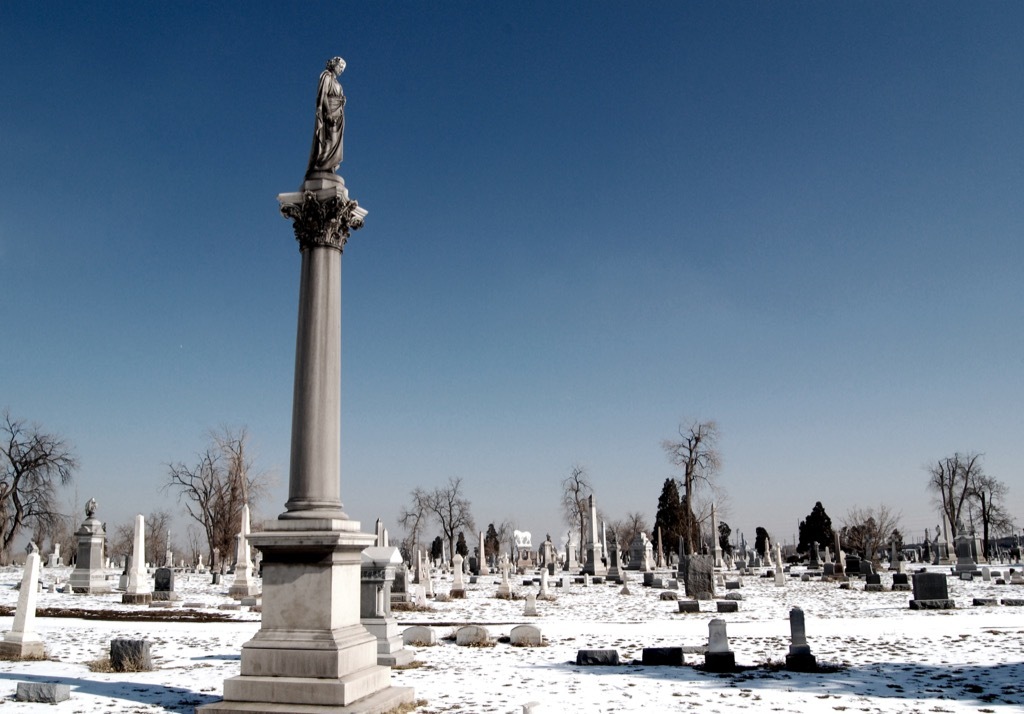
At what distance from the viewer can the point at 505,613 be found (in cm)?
2320

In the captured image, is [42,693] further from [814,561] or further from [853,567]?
[814,561]

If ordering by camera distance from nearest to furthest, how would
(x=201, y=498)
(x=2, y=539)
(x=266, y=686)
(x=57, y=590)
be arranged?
(x=266, y=686)
(x=57, y=590)
(x=2, y=539)
(x=201, y=498)

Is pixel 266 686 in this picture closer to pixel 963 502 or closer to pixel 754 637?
pixel 754 637

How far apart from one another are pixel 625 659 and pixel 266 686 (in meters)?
6.68

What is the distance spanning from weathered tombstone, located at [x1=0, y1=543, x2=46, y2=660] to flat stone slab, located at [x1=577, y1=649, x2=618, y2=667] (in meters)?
8.62

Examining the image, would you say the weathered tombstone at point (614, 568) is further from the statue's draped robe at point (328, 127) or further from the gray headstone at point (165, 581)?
the statue's draped robe at point (328, 127)

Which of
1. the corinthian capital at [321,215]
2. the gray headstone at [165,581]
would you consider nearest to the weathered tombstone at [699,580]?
the gray headstone at [165,581]

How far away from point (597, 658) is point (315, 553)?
564 centimetres

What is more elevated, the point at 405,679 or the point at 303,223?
the point at 303,223

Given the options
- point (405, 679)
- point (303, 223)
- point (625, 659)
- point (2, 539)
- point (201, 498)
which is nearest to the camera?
point (303, 223)

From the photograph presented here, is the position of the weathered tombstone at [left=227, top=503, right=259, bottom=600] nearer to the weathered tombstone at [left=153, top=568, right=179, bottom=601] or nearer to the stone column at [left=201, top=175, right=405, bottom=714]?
the weathered tombstone at [left=153, top=568, right=179, bottom=601]

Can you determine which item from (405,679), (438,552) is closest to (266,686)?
(405,679)

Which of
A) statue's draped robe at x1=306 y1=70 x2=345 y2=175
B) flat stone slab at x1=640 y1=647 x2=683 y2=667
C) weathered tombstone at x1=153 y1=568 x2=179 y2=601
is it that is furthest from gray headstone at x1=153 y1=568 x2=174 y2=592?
statue's draped robe at x1=306 y1=70 x2=345 y2=175

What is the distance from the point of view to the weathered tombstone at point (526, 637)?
1437cm
